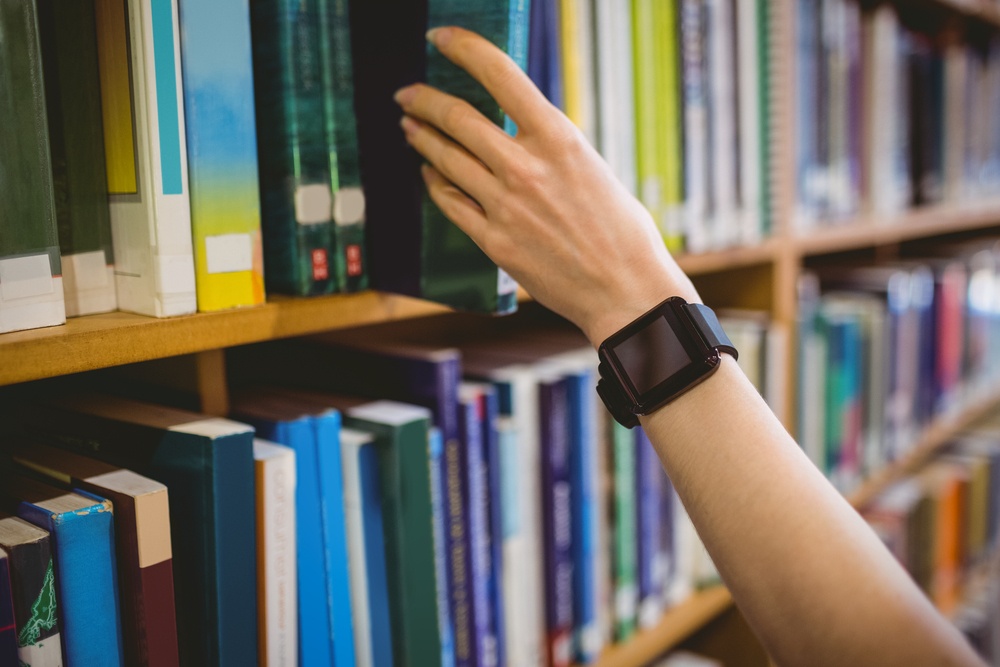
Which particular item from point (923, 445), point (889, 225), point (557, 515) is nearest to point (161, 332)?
point (557, 515)

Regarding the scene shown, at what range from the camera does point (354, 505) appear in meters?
0.69

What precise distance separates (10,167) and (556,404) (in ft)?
1.87

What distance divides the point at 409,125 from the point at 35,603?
44 cm

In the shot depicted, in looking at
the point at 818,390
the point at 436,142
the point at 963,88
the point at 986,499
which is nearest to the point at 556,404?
the point at 436,142

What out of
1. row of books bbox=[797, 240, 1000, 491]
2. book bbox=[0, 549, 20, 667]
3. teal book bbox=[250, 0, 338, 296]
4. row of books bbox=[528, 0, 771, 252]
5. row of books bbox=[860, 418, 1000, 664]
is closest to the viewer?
book bbox=[0, 549, 20, 667]

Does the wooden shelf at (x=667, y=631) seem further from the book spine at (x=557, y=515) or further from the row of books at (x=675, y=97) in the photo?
the row of books at (x=675, y=97)

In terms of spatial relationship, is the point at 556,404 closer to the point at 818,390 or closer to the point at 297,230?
the point at 297,230

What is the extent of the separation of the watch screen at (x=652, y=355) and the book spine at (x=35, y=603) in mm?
429

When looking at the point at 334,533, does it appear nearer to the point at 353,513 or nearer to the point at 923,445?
the point at 353,513

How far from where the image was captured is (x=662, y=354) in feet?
2.01

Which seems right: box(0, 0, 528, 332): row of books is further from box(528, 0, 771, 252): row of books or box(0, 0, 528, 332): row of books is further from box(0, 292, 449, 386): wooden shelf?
box(528, 0, 771, 252): row of books

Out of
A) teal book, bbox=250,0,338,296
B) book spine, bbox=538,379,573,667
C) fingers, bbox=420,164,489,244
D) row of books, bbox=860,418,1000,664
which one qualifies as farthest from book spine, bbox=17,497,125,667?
row of books, bbox=860,418,1000,664

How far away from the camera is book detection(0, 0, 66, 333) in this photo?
472 mm

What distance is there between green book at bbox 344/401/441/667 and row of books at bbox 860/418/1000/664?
4.20 feet
